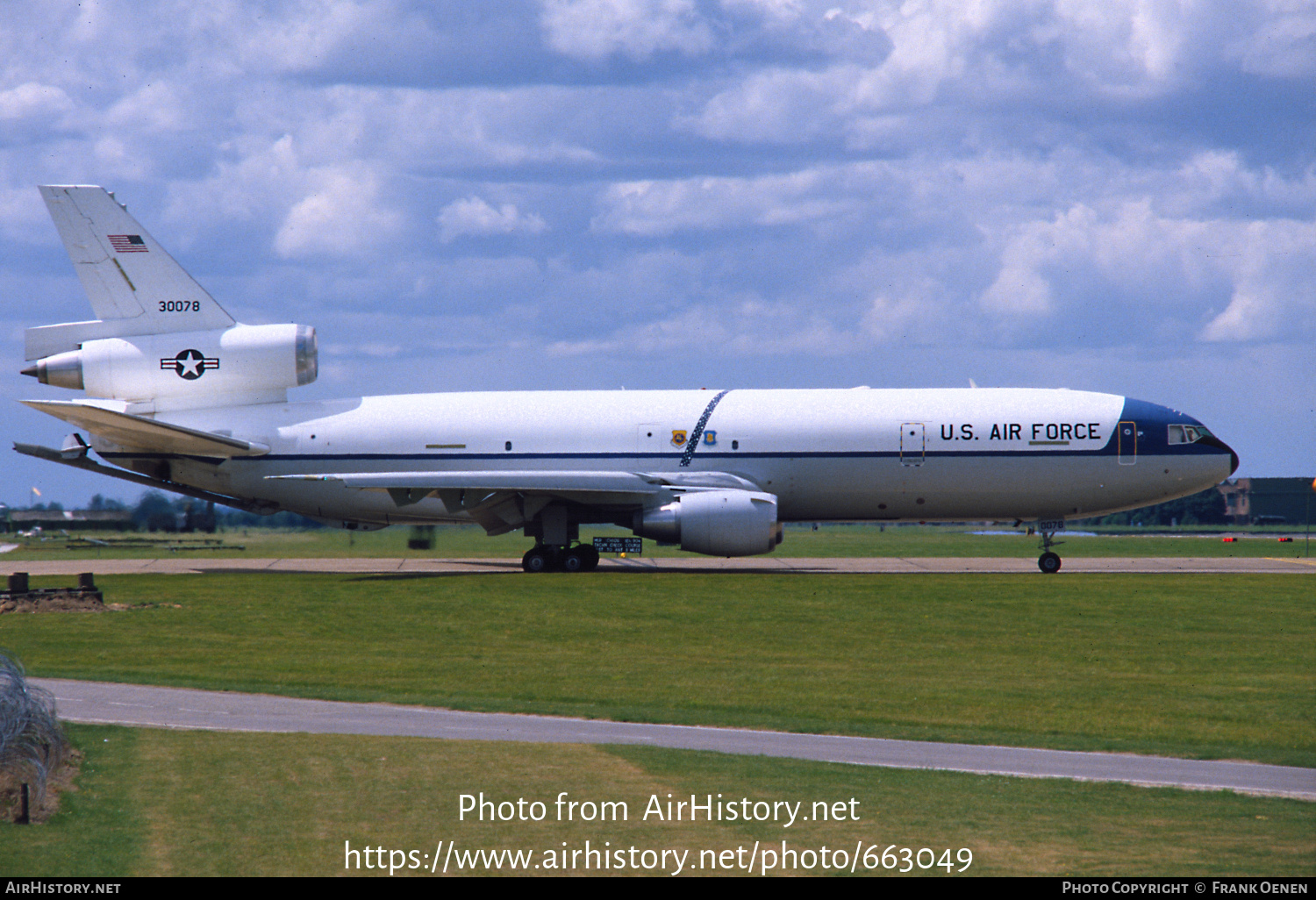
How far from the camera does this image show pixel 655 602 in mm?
28641

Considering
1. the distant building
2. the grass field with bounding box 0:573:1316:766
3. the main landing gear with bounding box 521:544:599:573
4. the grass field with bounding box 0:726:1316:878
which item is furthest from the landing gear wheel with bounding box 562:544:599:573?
the distant building

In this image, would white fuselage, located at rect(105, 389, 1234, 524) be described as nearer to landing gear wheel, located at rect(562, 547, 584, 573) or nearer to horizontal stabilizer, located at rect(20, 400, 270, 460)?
horizontal stabilizer, located at rect(20, 400, 270, 460)

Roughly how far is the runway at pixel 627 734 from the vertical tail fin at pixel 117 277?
76.5 feet

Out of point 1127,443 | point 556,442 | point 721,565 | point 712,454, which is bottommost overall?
point 721,565

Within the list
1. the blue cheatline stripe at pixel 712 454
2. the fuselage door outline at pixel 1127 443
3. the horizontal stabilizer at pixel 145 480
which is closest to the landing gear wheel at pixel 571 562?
the blue cheatline stripe at pixel 712 454

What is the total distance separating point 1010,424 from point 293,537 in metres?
24.1

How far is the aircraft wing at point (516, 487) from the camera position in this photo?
116 feet

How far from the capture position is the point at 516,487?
3534 centimetres

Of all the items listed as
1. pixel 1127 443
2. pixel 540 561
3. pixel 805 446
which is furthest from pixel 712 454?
pixel 1127 443

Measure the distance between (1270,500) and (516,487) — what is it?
8498 cm

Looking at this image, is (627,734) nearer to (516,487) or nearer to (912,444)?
(516,487)

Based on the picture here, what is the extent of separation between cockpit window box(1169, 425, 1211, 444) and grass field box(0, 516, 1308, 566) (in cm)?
1107

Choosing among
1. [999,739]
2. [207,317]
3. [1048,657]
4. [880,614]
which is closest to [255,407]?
[207,317]

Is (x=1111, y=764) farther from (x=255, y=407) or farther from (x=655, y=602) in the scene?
(x=255, y=407)
